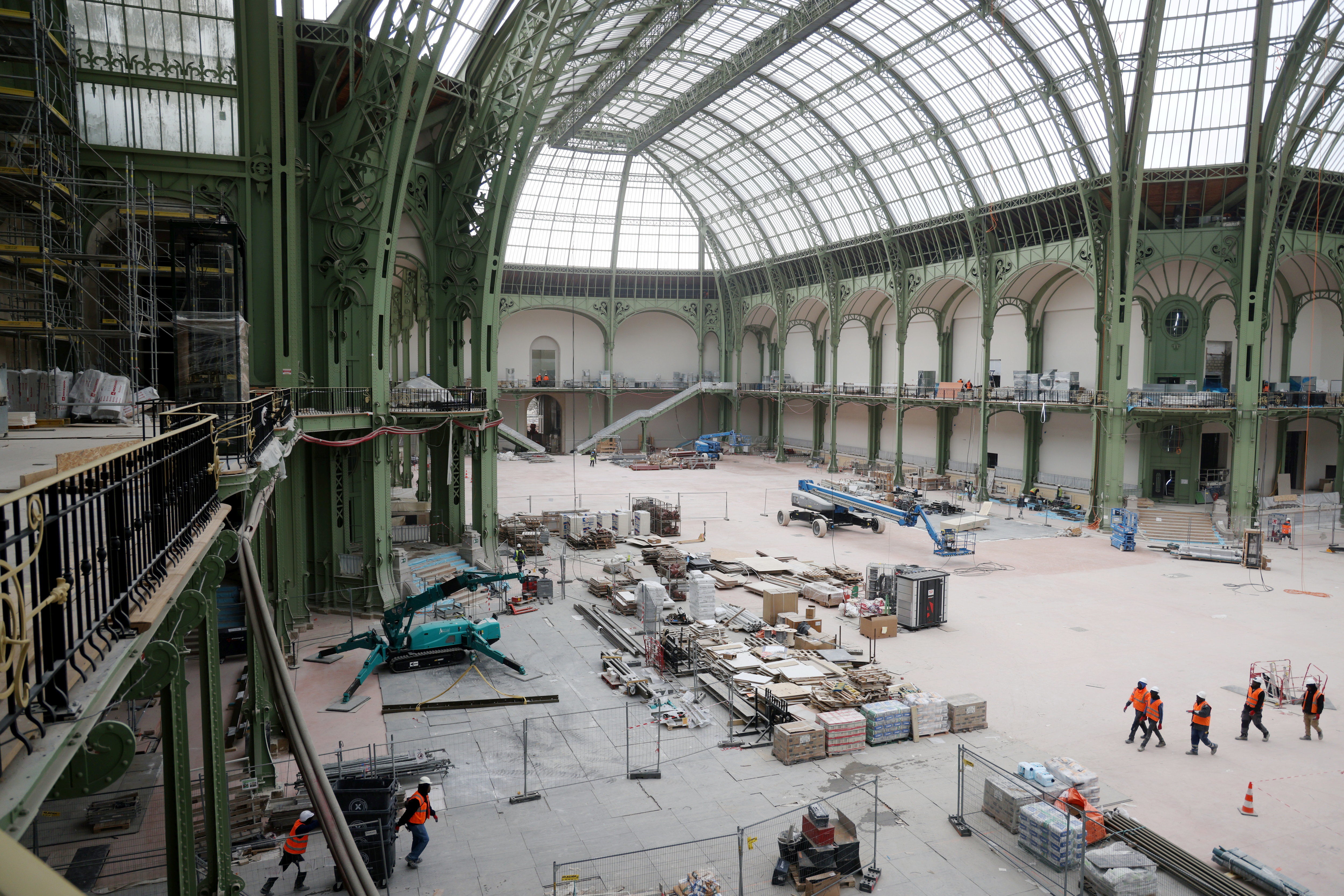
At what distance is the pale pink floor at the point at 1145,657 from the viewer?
44.6 feet

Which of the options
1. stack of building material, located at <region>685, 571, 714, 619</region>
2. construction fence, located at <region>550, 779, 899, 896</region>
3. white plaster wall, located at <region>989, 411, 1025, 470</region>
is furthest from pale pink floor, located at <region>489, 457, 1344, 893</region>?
white plaster wall, located at <region>989, 411, 1025, 470</region>

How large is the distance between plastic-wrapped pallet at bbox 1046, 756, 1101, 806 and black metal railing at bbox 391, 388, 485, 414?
18.3 metres

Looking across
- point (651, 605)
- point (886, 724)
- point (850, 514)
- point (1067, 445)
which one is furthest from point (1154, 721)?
point (1067, 445)

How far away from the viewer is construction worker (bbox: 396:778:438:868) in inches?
455

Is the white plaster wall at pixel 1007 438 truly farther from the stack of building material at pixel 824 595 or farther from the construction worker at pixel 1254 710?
the construction worker at pixel 1254 710

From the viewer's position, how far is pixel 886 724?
52.3ft

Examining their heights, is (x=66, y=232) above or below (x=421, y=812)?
above

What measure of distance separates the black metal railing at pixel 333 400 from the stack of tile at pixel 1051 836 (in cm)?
1774

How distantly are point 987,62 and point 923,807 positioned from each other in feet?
113

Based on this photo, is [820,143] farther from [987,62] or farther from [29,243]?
[29,243]

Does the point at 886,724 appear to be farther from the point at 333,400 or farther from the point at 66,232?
the point at 66,232

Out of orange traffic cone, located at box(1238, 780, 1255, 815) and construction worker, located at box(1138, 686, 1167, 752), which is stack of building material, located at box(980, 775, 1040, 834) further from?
construction worker, located at box(1138, 686, 1167, 752)

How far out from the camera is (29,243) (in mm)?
18156

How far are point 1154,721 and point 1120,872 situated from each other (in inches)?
202
